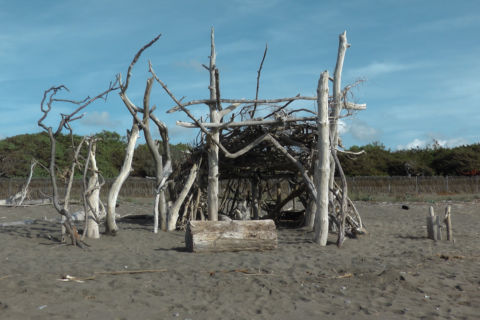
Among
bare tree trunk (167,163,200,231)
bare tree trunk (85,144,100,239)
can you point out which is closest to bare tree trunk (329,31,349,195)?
bare tree trunk (167,163,200,231)

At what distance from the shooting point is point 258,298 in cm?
564

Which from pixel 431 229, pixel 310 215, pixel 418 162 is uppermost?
pixel 418 162

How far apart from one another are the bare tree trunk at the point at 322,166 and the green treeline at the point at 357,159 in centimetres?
2073

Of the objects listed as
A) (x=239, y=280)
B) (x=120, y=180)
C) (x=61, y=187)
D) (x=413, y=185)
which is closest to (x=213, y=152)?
(x=120, y=180)

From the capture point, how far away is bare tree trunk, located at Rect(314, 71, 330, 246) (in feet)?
30.0

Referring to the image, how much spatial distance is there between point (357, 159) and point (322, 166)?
24958mm

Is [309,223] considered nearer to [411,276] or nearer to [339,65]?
[339,65]

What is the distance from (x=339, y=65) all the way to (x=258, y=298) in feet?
18.7

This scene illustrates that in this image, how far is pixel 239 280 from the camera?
6.44 metres

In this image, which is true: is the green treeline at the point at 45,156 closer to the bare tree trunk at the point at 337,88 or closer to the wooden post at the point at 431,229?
the bare tree trunk at the point at 337,88

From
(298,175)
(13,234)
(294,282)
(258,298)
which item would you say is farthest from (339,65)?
(13,234)

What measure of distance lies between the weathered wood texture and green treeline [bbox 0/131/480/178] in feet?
69.5

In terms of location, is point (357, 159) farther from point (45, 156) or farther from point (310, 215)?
point (310, 215)

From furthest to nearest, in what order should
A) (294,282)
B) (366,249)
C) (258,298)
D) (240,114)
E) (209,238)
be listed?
(240,114)
(366,249)
(209,238)
(294,282)
(258,298)
